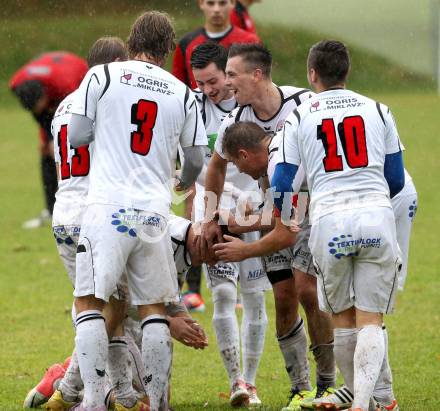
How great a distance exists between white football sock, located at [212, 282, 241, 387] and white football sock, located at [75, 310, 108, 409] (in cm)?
136

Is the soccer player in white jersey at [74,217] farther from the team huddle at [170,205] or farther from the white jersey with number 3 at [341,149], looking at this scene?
the white jersey with number 3 at [341,149]

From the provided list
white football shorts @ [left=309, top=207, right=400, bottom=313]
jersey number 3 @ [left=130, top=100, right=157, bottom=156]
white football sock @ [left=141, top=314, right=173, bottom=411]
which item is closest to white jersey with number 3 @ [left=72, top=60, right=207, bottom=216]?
jersey number 3 @ [left=130, top=100, right=157, bottom=156]

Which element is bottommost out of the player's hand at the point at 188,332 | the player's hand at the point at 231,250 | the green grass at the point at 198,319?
the green grass at the point at 198,319

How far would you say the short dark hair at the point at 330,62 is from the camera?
5594 mm

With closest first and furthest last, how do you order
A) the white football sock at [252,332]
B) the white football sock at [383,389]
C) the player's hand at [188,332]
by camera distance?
1. the white football sock at [383,389]
2. the player's hand at [188,332]
3. the white football sock at [252,332]

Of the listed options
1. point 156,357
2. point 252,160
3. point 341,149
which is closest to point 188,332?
point 156,357

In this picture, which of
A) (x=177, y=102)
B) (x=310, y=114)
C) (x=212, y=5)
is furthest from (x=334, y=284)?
(x=212, y=5)

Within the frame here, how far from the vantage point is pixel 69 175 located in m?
6.16

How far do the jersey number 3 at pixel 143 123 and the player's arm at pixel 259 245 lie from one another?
2.80ft

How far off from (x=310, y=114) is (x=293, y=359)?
177 centimetres

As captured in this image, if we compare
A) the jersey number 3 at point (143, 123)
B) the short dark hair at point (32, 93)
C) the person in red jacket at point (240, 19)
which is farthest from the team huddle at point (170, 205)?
the short dark hair at point (32, 93)

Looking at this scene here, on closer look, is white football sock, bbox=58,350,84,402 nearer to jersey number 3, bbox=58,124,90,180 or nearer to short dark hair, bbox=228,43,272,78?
jersey number 3, bbox=58,124,90,180

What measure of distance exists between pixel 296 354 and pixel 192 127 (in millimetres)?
1662

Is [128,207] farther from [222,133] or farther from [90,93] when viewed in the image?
[222,133]
